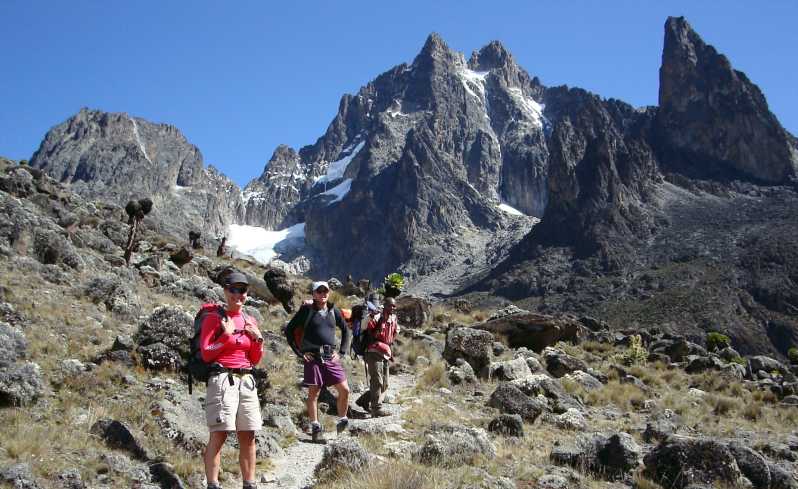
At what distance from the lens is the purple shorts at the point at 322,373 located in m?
8.23

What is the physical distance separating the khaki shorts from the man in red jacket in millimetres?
4211

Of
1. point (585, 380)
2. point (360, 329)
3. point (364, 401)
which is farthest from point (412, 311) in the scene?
point (360, 329)

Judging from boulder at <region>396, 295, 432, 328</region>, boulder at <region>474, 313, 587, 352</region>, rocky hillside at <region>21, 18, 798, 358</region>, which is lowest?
boulder at <region>474, 313, 587, 352</region>

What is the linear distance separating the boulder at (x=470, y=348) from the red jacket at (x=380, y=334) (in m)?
5.27

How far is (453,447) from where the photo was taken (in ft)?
23.0

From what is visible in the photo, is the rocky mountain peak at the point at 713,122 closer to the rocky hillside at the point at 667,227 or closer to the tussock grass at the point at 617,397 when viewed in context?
the rocky hillside at the point at 667,227

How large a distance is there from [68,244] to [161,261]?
4706 mm

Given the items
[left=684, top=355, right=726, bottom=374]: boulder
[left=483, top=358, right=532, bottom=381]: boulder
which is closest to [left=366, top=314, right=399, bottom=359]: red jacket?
[left=483, top=358, right=532, bottom=381]: boulder

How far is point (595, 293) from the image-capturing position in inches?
4360

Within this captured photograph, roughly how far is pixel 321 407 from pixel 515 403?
3.23m

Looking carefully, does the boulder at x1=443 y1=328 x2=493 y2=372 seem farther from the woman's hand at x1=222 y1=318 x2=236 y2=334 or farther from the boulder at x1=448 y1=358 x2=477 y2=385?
the woman's hand at x1=222 y1=318 x2=236 y2=334

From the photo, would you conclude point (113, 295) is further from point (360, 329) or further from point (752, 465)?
point (752, 465)

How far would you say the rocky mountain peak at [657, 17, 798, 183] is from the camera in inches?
6058

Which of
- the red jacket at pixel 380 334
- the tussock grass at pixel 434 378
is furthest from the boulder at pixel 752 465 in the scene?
the tussock grass at pixel 434 378
